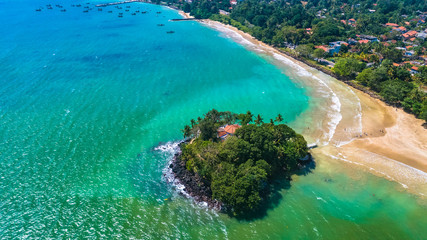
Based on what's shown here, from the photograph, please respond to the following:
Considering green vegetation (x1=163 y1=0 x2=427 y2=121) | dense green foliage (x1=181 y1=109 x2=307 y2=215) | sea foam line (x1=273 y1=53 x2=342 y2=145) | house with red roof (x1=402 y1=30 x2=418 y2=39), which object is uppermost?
house with red roof (x1=402 y1=30 x2=418 y2=39)

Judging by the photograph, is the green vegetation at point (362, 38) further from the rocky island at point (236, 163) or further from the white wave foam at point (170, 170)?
the white wave foam at point (170, 170)

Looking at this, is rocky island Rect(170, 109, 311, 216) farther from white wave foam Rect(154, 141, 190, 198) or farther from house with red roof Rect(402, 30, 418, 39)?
house with red roof Rect(402, 30, 418, 39)

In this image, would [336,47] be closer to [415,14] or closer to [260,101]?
[260,101]

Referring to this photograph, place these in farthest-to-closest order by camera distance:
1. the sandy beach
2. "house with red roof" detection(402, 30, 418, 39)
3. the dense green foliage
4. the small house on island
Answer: "house with red roof" detection(402, 30, 418, 39), the small house on island, the sandy beach, the dense green foliage

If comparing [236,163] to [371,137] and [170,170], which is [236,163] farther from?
[371,137]

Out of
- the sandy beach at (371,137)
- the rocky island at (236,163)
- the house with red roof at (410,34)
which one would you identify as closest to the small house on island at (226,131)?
the rocky island at (236,163)

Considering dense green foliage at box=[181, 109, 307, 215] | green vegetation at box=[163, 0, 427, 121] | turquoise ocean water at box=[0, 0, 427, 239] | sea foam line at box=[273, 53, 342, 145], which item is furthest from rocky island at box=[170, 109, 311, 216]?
green vegetation at box=[163, 0, 427, 121]
